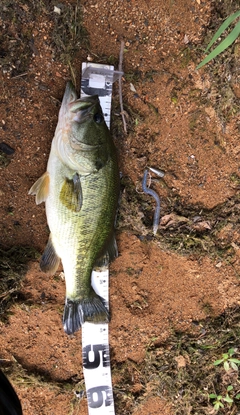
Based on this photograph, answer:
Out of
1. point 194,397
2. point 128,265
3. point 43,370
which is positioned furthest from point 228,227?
point 43,370

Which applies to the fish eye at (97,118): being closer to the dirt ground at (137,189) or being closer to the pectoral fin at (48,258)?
the dirt ground at (137,189)

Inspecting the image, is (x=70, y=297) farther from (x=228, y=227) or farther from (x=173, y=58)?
(x=173, y=58)

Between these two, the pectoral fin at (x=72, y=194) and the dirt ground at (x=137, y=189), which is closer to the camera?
the pectoral fin at (x=72, y=194)

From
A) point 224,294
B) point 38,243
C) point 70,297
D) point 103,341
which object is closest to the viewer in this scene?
point 70,297

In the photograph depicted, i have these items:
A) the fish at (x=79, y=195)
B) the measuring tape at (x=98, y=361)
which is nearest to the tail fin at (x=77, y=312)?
the fish at (x=79, y=195)

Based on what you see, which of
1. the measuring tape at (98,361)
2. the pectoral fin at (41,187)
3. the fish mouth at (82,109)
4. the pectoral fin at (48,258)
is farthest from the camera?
the measuring tape at (98,361)

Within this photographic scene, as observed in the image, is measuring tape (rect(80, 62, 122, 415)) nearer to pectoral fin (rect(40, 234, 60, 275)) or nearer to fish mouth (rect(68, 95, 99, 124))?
pectoral fin (rect(40, 234, 60, 275))

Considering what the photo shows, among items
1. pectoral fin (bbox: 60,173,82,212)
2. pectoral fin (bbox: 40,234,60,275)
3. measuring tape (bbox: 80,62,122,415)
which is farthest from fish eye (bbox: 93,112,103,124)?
measuring tape (bbox: 80,62,122,415)

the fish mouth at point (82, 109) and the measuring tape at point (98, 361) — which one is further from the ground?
the fish mouth at point (82, 109)
